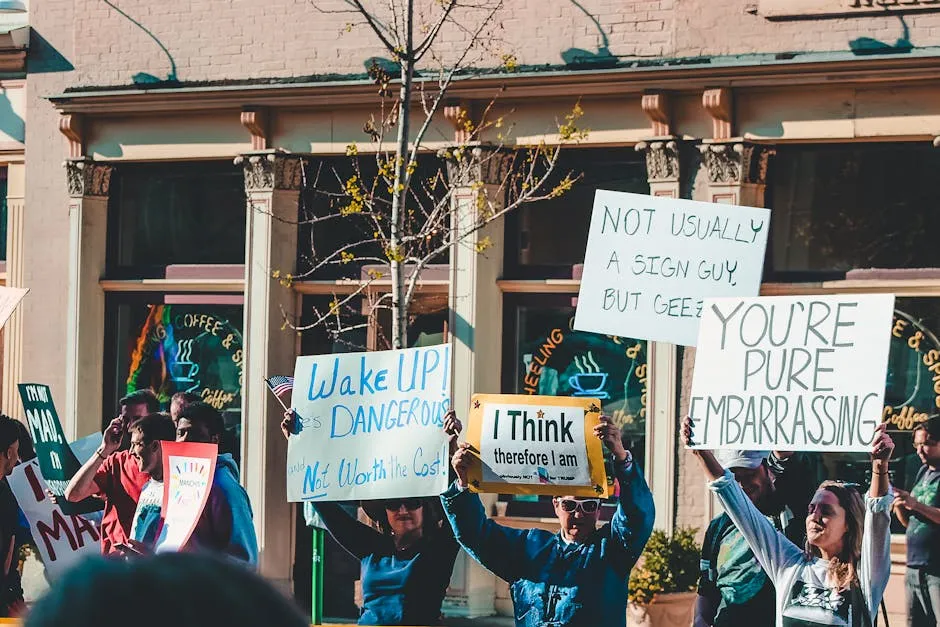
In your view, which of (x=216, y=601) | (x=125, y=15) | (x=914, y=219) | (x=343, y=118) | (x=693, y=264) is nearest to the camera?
(x=216, y=601)

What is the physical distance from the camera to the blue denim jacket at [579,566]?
6402 mm

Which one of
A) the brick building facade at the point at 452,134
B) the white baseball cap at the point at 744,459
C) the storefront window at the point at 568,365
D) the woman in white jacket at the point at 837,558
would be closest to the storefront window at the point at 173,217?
the brick building facade at the point at 452,134

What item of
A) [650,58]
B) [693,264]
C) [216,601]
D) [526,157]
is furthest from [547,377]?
[216,601]

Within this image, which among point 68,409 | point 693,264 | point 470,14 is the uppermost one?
point 470,14

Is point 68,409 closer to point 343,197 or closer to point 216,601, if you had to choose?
point 343,197

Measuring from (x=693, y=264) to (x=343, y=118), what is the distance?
5.57 m

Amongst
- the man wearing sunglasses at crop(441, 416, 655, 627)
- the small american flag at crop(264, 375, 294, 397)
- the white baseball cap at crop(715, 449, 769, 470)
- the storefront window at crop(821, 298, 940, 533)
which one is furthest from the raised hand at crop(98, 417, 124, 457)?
the storefront window at crop(821, 298, 940, 533)

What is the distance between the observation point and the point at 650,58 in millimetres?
12281

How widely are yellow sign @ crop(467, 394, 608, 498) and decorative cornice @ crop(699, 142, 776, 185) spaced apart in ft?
15.4

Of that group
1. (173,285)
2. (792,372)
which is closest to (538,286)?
(173,285)

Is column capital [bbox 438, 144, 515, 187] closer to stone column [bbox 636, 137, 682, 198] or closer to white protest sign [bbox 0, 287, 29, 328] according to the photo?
stone column [bbox 636, 137, 682, 198]

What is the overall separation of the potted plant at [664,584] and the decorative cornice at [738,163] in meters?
2.52

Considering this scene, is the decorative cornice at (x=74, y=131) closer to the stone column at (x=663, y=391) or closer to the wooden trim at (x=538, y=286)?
the wooden trim at (x=538, y=286)

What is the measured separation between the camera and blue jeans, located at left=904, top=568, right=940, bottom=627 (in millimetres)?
9539
